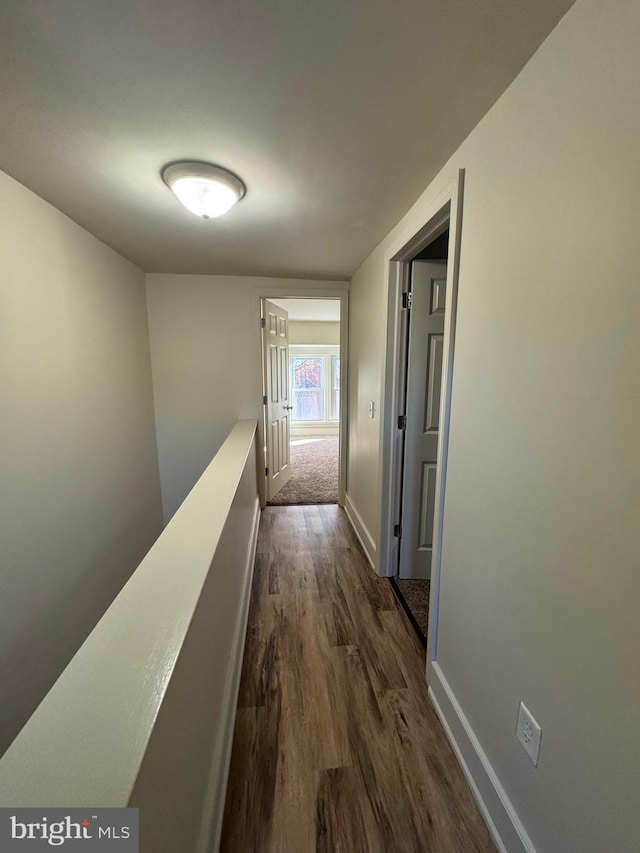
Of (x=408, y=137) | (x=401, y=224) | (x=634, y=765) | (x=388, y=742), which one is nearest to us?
(x=634, y=765)

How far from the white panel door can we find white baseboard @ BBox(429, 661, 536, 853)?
79 cm

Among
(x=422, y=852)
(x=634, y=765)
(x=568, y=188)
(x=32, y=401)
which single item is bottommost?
(x=422, y=852)

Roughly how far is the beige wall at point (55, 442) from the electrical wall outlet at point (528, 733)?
6.24ft

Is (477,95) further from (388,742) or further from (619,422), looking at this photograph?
(388,742)

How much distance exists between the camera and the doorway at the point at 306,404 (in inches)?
144

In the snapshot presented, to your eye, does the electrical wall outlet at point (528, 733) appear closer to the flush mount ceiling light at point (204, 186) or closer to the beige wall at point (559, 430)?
the beige wall at point (559, 430)

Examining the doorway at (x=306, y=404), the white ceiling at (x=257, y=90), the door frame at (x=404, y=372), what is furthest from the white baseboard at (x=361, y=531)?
the white ceiling at (x=257, y=90)

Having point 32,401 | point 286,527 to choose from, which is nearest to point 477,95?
point 32,401

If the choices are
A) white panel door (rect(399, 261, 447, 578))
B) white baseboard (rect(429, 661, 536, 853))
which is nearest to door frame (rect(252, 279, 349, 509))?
white panel door (rect(399, 261, 447, 578))

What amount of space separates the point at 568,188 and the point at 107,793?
142 cm

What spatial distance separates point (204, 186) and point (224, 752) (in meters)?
2.20

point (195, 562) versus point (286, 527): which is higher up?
point (195, 562)

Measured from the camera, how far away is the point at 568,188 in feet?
2.56

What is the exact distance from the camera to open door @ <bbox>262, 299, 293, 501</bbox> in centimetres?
332
